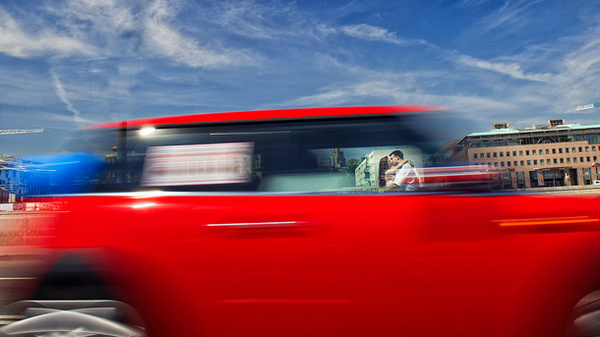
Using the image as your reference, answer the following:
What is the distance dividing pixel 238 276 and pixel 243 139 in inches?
30.9

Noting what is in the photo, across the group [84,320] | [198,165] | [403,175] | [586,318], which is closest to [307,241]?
[403,175]

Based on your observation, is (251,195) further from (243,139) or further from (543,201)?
(543,201)

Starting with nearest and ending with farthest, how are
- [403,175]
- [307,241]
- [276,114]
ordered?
[307,241], [403,175], [276,114]

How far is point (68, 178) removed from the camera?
240 cm

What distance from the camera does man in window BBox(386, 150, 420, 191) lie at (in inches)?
88.7

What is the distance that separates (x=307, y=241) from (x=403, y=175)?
65 centimetres

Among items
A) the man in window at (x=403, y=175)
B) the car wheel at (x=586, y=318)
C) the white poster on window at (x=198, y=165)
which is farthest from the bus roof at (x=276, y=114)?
the car wheel at (x=586, y=318)

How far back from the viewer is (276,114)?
245cm

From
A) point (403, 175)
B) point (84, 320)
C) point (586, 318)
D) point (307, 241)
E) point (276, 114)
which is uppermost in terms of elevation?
point (276, 114)

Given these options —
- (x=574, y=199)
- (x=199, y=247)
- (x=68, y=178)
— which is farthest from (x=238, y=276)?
(x=574, y=199)

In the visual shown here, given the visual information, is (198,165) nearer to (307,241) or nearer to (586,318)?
(307,241)

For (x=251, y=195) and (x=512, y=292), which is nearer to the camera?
(x=512, y=292)

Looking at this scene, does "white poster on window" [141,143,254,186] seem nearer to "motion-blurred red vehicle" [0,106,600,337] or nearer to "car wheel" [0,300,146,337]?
"motion-blurred red vehicle" [0,106,600,337]

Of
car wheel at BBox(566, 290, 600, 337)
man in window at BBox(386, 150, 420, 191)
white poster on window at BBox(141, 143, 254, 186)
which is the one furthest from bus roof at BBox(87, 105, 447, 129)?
car wheel at BBox(566, 290, 600, 337)
